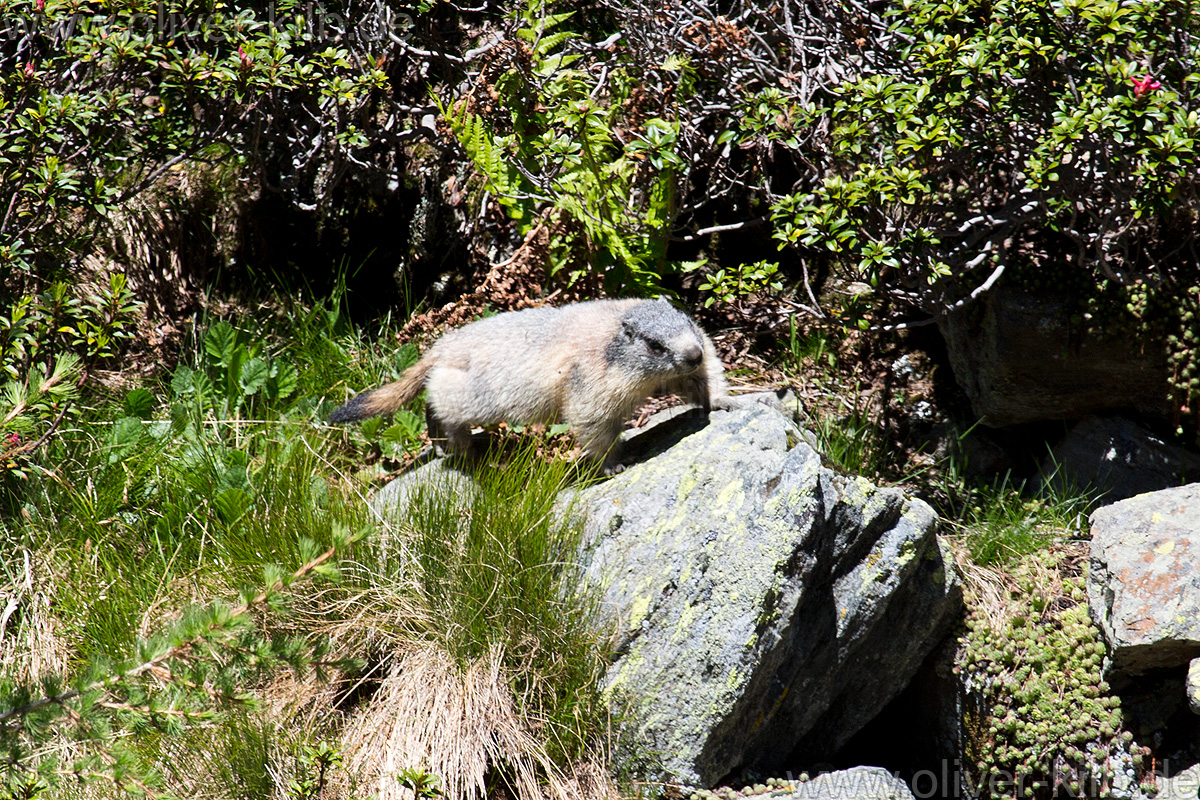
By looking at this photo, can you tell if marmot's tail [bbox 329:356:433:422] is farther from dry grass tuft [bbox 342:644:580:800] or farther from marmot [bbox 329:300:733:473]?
dry grass tuft [bbox 342:644:580:800]

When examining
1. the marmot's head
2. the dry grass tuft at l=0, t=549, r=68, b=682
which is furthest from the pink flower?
the dry grass tuft at l=0, t=549, r=68, b=682

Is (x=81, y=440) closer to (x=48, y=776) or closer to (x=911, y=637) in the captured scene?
(x=48, y=776)

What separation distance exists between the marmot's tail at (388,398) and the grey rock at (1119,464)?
4.26 meters

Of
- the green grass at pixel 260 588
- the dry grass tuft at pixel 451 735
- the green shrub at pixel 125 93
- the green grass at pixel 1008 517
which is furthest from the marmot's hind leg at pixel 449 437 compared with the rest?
the green grass at pixel 1008 517

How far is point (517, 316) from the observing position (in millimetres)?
5992

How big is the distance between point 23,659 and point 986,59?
6.33m

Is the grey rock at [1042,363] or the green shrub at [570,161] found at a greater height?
the green shrub at [570,161]

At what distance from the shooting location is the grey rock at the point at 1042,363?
5984mm

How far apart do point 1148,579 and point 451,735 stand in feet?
12.8

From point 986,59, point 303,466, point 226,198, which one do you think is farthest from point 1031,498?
point 226,198

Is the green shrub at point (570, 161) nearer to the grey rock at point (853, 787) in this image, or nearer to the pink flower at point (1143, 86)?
the pink flower at point (1143, 86)

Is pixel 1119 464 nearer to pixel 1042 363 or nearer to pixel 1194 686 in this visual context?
pixel 1042 363

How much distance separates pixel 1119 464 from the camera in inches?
242

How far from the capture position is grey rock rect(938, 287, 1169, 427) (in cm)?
598
